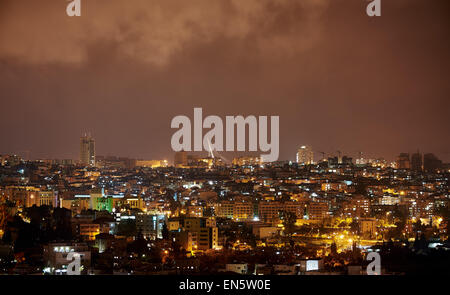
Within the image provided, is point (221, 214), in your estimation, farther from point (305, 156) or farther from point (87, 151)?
point (305, 156)

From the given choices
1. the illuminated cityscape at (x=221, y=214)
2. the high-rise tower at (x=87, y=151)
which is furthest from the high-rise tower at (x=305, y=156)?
the high-rise tower at (x=87, y=151)

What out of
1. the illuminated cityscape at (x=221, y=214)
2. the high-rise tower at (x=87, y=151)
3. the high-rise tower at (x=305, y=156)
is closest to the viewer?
the illuminated cityscape at (x=221, y=214)

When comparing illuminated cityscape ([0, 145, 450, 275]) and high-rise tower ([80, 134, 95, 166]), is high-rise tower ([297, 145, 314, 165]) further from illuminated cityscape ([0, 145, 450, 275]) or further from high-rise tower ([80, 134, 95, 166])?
high-rise tower ([80, 134, 95, 166])

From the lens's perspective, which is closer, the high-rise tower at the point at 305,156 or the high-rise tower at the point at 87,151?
the high-rise tower at the point at 87,151

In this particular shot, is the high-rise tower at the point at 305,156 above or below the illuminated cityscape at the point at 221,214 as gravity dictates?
above

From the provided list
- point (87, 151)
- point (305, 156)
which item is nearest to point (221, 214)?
point (87, 151)

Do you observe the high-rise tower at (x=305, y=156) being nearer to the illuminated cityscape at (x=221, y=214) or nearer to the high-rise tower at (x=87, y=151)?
the illuminated cityscape at (x=221, y=214)

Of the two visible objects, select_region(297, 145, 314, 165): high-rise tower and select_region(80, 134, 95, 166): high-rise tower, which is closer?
select_region(80, 134, 95, 166): high-rise tower

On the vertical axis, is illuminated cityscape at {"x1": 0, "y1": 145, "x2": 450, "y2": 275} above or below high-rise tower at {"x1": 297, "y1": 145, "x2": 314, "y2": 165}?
below

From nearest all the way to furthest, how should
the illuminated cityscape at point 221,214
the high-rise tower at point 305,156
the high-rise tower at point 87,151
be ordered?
the illuminated cityscape at point 221,214, the high-rise tower at point 87,151, the high-rise tower at point 305,156

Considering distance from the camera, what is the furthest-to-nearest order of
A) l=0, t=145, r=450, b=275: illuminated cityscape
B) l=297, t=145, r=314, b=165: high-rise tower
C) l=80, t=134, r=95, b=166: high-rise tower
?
l=297, t=145, r=314, b=165: high-rise tower, l=80, t=134, r=95, b=166: high-rise tower, l=0, t=145, r=450, b=275: illuminated cityscape

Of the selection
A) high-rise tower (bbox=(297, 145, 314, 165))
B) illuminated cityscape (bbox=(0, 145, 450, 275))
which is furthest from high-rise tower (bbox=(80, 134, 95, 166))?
high-rise tower (bbox=(297, 145, 314, 165))
